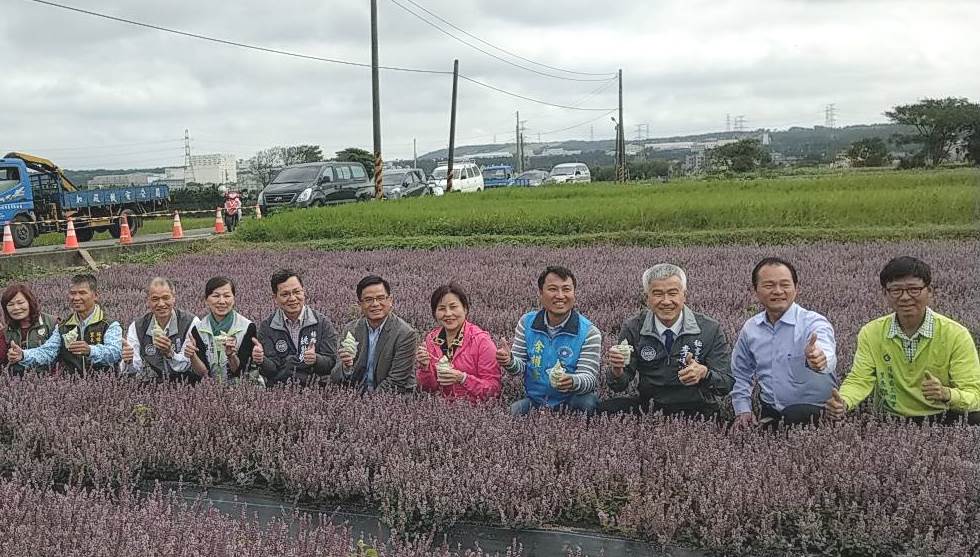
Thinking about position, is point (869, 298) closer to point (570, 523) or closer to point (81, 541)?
point (570, 523)

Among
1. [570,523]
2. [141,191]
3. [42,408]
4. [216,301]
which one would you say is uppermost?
[141,191]

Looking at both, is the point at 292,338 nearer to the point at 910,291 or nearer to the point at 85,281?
the point at 85,281

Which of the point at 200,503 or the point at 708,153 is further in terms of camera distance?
the point at 708,153

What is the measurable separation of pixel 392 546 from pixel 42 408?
2.63 metres

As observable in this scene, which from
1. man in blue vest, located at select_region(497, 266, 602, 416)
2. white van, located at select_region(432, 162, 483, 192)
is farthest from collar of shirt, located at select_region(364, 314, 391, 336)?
white van, located at select_region(432, 162, 483, 192)

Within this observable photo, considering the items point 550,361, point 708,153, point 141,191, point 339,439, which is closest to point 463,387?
point 550,361

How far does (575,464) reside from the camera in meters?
3.57

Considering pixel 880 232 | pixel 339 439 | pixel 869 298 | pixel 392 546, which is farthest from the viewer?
pixel 880 232

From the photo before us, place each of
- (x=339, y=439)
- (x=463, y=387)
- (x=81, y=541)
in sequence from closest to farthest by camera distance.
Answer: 1. (x=81, y=541)
2. (x=339, y=439)
3. (x=463, y=387)

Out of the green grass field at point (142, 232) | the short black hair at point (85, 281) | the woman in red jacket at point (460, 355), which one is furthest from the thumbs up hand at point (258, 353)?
the green grass field at point (142, 232)

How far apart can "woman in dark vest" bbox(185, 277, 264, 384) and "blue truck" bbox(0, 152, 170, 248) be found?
13901 millimetres

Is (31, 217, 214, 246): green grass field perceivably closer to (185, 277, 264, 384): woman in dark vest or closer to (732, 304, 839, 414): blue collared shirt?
(185, 277, 264, 384): woman in dark vest

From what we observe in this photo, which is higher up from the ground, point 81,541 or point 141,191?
point 141,191

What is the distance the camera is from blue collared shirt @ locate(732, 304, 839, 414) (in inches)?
171
